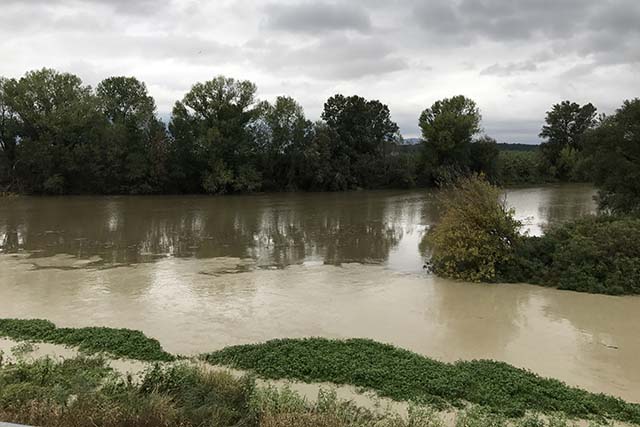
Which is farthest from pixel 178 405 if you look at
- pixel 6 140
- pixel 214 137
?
pixel 6 140

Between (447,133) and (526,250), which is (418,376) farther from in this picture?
(447,133)

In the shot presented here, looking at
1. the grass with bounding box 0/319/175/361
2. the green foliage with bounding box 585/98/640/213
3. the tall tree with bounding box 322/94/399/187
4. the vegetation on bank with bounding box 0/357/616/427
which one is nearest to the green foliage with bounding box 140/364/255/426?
the vegetation on bank with bounding box 0/357/616/427

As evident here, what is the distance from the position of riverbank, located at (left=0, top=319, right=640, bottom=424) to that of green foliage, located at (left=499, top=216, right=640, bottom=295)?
668 cm

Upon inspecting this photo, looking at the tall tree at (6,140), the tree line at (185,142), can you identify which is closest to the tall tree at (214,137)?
the tree line at (185,142)

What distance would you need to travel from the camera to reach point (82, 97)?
44188 mm

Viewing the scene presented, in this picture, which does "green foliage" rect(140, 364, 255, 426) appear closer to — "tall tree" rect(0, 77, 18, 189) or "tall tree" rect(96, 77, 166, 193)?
"tall tree" rect(96, 77, 166, 193)

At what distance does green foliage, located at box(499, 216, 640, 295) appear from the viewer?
13.0 m

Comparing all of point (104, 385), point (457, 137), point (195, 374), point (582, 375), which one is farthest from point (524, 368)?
point (457, 137)

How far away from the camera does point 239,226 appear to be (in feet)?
85.2

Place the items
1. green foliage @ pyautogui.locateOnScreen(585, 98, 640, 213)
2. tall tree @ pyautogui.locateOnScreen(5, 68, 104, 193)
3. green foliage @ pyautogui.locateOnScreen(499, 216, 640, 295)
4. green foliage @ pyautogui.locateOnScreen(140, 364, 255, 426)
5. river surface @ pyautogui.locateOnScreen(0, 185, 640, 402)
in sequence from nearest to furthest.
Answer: green foliage @ pyautogui.locateOnScreen(140, 364, 255, 426) → river surface @ pyautogui.locateOnScreen(0, 185, 640, 402) → green foliage @ pyautogui.locateOnScreen(499, 216, 640, 295) → green foliage @ pyautogui.locateOnScreen(585, 98, 640, 213) → tall tree @ pyautogui.locateOnScreen(5, 68, 104, 193)

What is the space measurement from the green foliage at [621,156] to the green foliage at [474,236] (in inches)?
356

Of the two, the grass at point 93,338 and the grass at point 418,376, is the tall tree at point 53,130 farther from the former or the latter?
the grass at point 418,376

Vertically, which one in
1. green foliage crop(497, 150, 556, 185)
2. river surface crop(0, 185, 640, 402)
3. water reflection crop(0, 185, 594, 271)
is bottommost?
river surface crop(0, 185, 640, 402)

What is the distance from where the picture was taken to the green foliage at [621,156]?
21.0 meters
